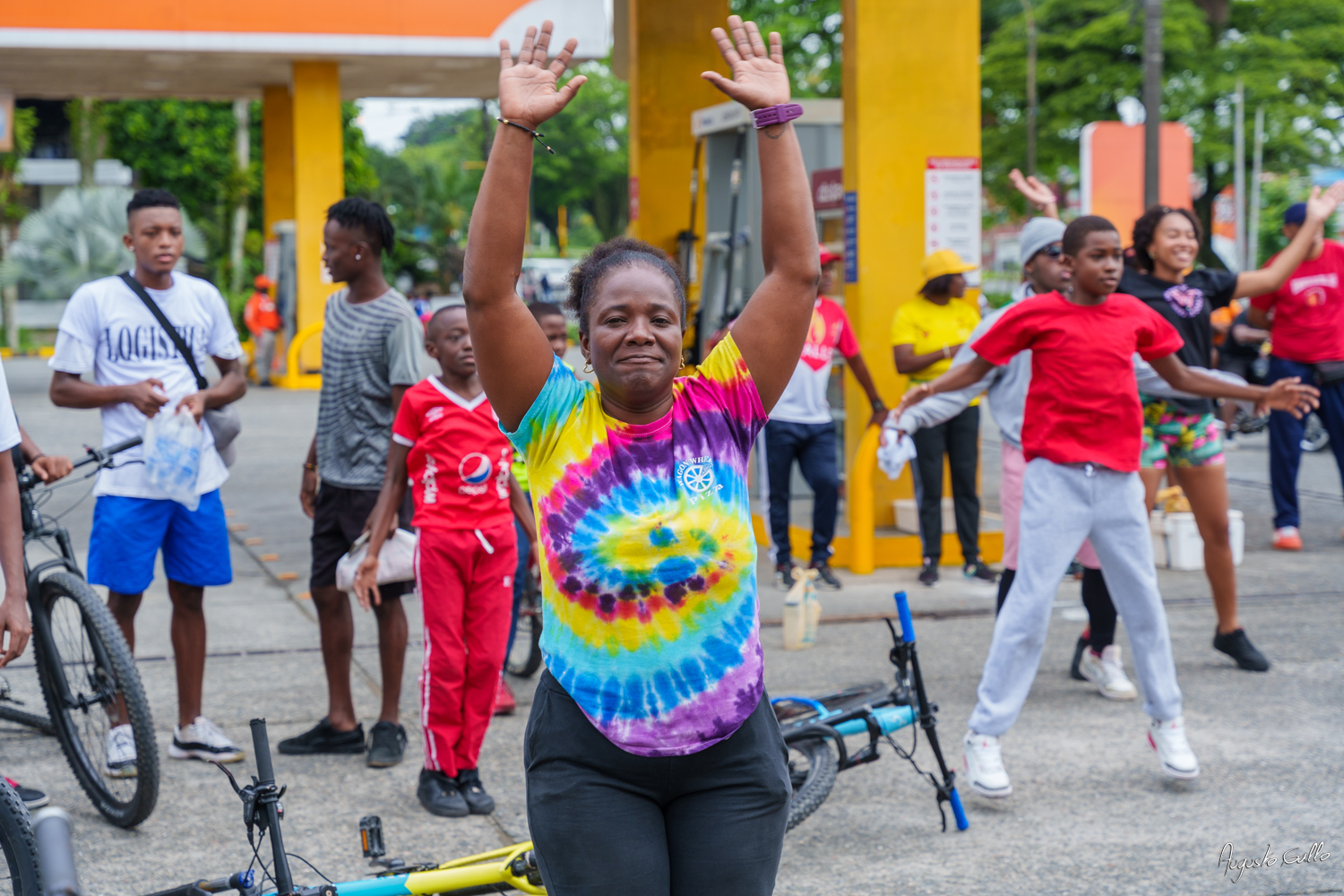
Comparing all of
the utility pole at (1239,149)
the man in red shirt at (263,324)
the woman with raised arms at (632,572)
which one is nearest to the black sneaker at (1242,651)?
the woman with raised arms at (632,572)

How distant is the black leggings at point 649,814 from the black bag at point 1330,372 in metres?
7.77

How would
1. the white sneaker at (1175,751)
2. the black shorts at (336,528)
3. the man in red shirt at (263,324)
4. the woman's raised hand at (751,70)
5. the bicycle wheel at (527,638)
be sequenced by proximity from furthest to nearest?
the man in red shirt at (263,324), the bicycle wheel at (527,638), the black shorts at (336,528), the white sneaker at (1175,751), the woman's raised hand at (751,70)

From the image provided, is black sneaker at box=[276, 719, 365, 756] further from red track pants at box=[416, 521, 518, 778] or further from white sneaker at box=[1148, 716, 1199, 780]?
white sneaker at box=[1148, 716, 1199, 780]

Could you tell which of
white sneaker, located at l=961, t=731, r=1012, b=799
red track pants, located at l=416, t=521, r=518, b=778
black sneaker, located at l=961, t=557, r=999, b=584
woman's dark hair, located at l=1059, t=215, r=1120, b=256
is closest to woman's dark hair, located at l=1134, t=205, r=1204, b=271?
woman's dark hair, located at l=1059, t=215, r=1120, b=256

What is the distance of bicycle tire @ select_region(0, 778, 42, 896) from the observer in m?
2.95

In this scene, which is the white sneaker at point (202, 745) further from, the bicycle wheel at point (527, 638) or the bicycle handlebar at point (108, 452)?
the bicycle wheel at point (527, 638)

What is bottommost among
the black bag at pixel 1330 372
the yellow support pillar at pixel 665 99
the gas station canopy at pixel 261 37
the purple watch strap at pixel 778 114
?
the black bag at pixel 1330 372

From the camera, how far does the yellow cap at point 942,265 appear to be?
797 centimetres

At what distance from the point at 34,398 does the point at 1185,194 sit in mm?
16398

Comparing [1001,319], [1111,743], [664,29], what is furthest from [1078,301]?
[664,29]

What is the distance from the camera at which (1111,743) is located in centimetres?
509

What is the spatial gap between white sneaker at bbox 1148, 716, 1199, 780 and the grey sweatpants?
5 centimetres

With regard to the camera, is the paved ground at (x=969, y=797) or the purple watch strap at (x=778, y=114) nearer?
the purple watch strap at (x=778, y=114)
